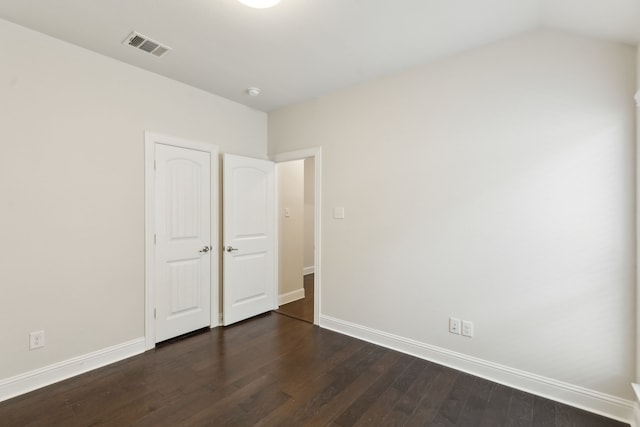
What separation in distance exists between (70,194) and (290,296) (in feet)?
9.30

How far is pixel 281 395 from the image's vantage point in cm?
209

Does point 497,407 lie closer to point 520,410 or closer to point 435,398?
point 520,410

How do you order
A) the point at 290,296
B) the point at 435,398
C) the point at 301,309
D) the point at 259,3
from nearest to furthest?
the point at 259,3
the point at 435,398
the point at 301,309
the point at 290,296

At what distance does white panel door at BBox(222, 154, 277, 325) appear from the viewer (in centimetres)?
336

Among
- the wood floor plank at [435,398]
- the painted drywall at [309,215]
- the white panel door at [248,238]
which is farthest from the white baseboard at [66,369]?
the painted drywall at [309,215]

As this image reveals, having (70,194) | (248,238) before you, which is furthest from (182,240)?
(70,194)

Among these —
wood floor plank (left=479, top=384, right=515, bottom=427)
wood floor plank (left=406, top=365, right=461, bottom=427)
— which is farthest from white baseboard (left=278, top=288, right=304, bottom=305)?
wood floor plank (left=479, top=384, right=515, bottom=427)

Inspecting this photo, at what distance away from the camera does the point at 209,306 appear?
3299mm

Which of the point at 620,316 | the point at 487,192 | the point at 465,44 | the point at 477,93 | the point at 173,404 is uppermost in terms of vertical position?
the point at 465,44

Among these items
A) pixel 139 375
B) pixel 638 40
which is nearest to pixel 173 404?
pixel 139 375

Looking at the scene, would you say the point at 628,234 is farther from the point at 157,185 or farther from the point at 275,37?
the point at 157,185

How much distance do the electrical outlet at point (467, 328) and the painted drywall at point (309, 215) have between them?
412 centimetres

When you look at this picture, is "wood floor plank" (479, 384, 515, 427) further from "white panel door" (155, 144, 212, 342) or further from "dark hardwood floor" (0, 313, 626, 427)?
"white panel door" (155, 144, 212, 342)

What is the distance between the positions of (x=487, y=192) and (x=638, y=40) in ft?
3.95
